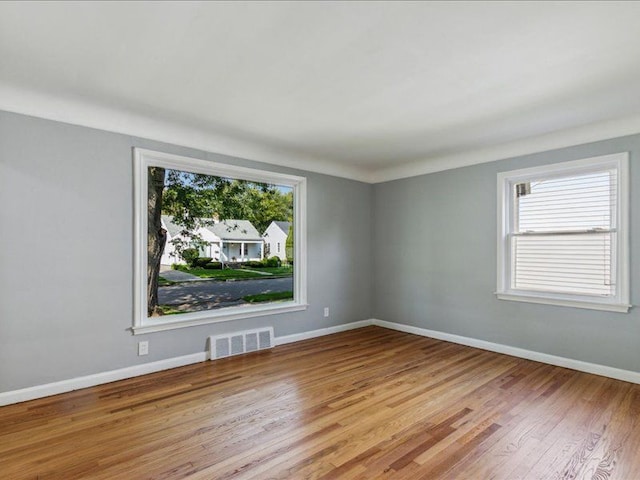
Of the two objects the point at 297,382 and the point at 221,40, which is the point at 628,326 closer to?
the point at 297,382

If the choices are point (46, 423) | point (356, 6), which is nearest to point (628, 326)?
point (356, 6)

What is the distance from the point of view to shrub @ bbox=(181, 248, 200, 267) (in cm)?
383

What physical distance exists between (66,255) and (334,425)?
2.61m

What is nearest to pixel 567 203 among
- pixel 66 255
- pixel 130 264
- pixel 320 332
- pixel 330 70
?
pixel 330 70

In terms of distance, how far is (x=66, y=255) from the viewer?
9.91 ft

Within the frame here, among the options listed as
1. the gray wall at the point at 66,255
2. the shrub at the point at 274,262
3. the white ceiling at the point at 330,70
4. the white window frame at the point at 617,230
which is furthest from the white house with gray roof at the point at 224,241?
the white window frame at the point at 617,230

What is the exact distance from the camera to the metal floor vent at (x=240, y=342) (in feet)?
12.8

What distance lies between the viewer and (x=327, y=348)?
432 cm

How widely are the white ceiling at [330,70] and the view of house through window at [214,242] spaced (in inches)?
21.4

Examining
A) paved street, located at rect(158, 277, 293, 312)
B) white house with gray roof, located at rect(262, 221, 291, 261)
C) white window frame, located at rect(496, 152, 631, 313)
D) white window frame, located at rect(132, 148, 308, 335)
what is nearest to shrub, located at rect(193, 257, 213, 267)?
paved street, located at rect(158, 277, 293, 312)

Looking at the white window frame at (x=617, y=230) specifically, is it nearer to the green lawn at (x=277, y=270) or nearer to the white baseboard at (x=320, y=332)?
the white baseboard at (x=320, y=332)

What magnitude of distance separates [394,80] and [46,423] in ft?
11.4

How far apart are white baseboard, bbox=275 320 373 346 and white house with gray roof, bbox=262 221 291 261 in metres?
1.02

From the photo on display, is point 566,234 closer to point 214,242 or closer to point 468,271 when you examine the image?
point 468,271
